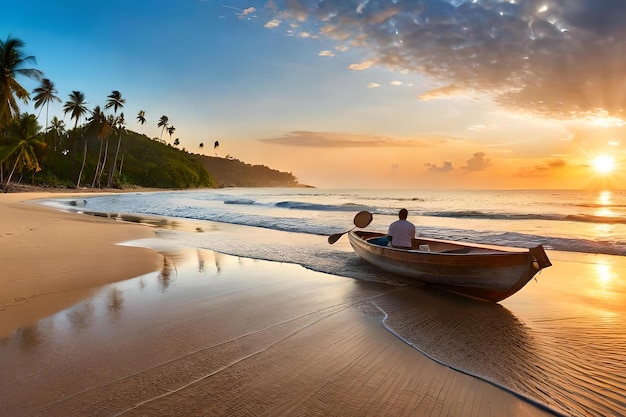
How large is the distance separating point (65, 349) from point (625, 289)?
10208 mm

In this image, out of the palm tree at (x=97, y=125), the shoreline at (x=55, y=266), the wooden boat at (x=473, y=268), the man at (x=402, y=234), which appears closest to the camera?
the shoreline at (x=55, y=266)

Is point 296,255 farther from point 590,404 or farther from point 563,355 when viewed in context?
point 590,404

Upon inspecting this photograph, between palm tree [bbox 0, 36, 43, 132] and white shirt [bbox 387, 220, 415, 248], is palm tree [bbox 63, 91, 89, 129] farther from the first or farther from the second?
white shirt [bbox 387, 220, 415, 248]

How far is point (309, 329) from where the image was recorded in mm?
5152

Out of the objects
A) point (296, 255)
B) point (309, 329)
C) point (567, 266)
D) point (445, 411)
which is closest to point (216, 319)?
point (309, 329)

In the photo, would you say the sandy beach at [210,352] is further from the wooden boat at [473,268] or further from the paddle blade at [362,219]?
the paddle blade at [362,219]

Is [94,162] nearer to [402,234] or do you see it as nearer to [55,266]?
[55,266]

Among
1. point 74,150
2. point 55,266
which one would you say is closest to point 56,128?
point 74,150

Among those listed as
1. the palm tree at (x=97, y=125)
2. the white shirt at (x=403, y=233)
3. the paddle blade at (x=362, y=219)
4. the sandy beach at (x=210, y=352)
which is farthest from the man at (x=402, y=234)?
the palm tree at (x=97, y=125)

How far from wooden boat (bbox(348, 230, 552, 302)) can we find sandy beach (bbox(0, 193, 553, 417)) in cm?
69

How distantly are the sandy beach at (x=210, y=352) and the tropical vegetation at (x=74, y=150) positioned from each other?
108 ft

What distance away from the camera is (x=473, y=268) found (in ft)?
22.1

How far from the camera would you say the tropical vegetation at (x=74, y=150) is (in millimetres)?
31641

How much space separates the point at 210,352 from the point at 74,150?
267 ft
